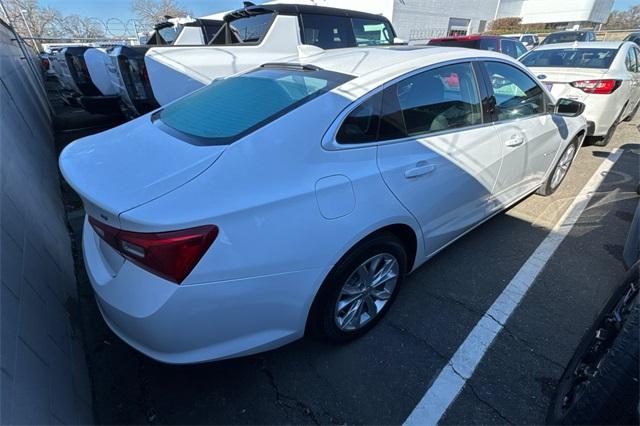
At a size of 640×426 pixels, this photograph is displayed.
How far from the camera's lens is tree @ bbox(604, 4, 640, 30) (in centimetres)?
4781

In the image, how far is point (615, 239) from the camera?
3209 millimetres

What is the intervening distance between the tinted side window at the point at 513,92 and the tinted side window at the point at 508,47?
7.52m

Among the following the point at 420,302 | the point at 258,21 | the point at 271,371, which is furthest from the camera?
the point at 258,21

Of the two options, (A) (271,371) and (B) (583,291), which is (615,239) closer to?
(B) (583,291)

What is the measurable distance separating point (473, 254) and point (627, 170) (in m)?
3.58

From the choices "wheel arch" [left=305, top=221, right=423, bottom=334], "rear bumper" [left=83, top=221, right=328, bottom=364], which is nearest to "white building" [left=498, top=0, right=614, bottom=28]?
"wheel arch" [left=305, top=221, right=423, bottom=334]

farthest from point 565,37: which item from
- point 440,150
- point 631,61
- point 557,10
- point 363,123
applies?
point 557,10

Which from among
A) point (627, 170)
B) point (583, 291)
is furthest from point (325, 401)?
point (627, 170)

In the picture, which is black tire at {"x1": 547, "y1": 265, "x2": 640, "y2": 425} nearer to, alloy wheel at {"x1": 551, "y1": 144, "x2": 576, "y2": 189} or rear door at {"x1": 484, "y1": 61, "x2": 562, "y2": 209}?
rear door at {"x1": 484, "y1": 61, "x2": 562, "y2": 209}

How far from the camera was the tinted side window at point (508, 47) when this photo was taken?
9.30 metres

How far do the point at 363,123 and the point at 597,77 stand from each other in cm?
506

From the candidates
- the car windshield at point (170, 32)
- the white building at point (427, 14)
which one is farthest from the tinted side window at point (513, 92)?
the white building at point (427, 14)

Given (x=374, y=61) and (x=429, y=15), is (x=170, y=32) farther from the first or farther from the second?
(x=429, y=15)

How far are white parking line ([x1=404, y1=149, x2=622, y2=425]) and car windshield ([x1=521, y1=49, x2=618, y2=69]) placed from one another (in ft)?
11.5
